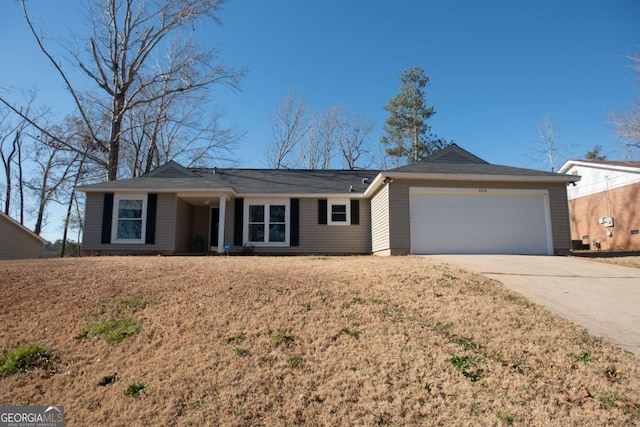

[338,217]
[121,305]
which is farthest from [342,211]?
[121,305]

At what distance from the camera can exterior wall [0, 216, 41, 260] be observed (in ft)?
57.4

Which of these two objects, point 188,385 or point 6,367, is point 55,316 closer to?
point 6,367

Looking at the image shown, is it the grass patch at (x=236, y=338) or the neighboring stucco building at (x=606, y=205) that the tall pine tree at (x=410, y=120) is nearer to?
the neighboring stucco building at (x=606, y=205)

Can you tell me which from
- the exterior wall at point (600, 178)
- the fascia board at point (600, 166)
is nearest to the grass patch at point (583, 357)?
the exterior wall at point (600, 178)

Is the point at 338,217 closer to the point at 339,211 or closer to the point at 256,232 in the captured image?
the point at 339,211

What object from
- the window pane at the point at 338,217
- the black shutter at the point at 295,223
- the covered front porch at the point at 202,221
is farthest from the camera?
the window pane at the point at 338,217

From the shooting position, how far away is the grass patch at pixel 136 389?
392 cm

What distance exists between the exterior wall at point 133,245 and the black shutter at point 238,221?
2120 mm

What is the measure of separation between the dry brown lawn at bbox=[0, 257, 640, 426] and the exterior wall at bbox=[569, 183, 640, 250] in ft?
56.6

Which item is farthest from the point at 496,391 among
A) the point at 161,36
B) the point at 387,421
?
the point at 161,36

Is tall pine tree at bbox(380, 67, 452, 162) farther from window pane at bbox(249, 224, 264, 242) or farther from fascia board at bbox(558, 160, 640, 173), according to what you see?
Answer: window pane at bbox(249, 224, 264, 242)

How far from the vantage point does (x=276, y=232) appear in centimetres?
1514

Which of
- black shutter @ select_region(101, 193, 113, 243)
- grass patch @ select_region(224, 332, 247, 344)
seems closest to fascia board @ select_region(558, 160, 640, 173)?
grass patch @ select_region(224, 332, 247, 344)

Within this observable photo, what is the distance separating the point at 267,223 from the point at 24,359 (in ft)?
35.4
